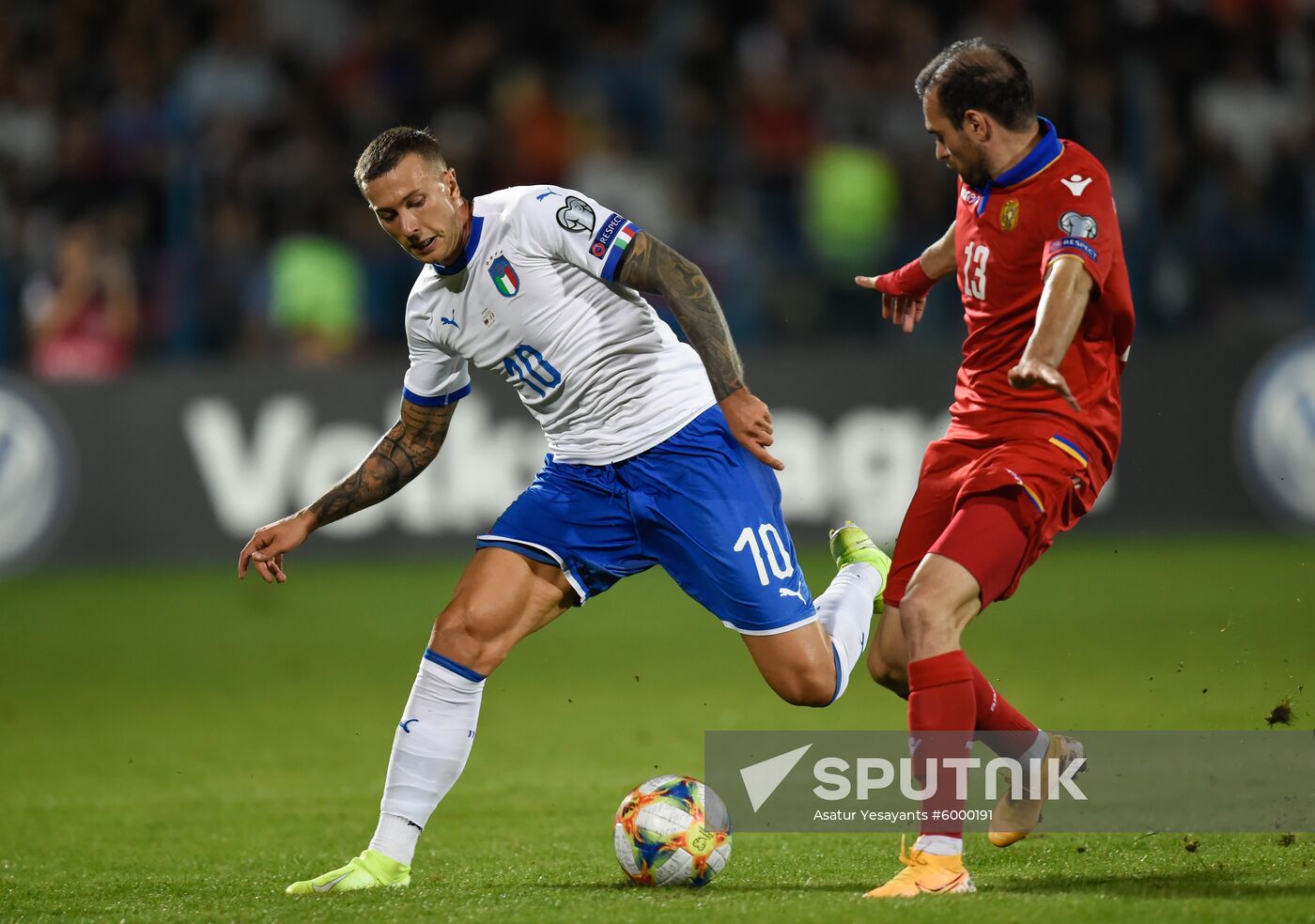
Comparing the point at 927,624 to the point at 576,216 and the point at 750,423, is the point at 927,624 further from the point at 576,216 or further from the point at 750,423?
the point at 576,216

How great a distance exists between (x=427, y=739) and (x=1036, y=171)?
99.4 inches

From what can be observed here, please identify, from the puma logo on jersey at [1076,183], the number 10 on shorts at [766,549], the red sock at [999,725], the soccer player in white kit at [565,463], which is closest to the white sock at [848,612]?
the soccer player in white kit at [565,463]

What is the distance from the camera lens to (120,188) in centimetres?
1470

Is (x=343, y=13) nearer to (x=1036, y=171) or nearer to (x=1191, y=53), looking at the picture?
(x=1191, y=53)

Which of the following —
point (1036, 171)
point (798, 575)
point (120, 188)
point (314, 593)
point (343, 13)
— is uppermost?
point (343, 13)

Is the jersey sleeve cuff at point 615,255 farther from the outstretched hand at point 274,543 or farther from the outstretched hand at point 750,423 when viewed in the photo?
the outstretched hand at point 274,543

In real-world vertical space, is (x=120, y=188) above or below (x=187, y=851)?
above

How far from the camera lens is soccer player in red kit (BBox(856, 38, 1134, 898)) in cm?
490

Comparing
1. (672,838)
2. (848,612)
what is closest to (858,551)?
(848,612)

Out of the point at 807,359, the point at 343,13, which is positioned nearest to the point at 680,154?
the point at 807,359

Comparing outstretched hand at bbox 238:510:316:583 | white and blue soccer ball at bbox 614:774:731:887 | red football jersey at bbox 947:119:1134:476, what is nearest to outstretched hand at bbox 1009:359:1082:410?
red football jersey at bbox 947:119:1134:476

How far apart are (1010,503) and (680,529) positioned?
1072 mm

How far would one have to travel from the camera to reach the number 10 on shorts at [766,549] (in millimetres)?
5555

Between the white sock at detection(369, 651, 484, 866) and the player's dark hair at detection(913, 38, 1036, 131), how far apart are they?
2257mm
